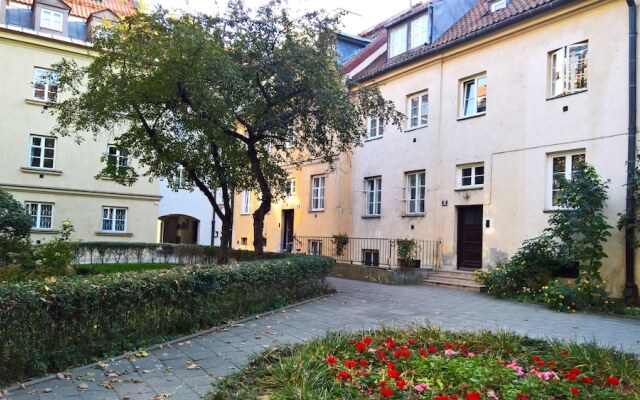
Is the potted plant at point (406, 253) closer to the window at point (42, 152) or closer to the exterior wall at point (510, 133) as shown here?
the exterior wall at point (510, 133)

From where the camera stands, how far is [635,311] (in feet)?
34.2

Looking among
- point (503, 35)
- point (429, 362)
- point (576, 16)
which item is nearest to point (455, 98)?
point (503, 35)

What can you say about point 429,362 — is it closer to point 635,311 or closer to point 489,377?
point 489,377

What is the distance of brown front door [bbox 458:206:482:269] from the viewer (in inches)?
612

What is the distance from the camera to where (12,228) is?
15.2 meters

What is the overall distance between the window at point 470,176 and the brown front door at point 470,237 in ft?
2.32

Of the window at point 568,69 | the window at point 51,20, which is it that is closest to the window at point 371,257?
the window at point 568,69

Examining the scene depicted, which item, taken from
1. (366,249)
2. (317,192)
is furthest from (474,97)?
(317,192)

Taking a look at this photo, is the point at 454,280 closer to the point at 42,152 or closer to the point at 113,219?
the point at 113,219

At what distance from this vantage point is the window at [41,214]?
930 inches

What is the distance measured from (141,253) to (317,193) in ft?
26.6

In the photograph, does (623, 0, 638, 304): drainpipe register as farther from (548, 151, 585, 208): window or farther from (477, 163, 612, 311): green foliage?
(548, 151, 585, 208): window

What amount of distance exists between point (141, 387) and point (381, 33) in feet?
71.2

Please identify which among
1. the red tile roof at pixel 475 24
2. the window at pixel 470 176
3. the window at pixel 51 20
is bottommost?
the window at pixel 470 176
